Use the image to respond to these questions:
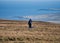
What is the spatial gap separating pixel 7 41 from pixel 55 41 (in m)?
4.62

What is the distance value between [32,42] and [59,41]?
2816 mm

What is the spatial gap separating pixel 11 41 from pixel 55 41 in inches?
167

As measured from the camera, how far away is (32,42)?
19859 mm

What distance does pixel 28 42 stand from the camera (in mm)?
19766

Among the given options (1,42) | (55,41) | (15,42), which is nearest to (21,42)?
(15,42)

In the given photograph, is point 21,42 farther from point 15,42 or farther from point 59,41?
point 59,41

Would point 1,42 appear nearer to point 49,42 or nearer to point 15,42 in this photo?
point 15,42

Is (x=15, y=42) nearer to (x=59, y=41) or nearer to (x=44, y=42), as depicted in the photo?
(x=44, y=42)

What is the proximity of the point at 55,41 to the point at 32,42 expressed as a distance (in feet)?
7.83

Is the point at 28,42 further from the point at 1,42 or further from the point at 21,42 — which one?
the point at 1,42

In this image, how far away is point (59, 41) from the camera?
20828 millimetres

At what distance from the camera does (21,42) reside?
19.8 metres

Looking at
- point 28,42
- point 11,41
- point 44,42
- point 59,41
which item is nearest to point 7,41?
point 11,41

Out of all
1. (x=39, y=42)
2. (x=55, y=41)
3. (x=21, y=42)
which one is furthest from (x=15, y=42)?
(x=55, y=41)
